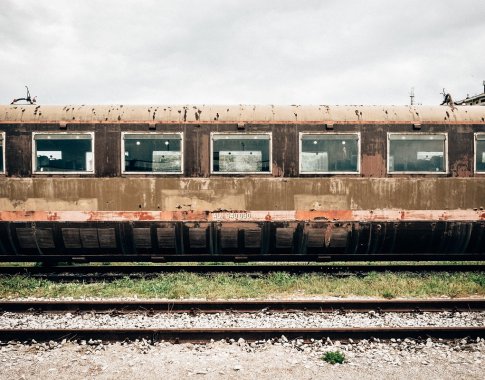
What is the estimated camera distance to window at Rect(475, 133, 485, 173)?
7.96 meters

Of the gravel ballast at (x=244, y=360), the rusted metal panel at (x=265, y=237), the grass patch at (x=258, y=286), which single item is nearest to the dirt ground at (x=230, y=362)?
the gravel ballast at (x=244, y=360)

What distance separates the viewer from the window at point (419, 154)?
313 inches

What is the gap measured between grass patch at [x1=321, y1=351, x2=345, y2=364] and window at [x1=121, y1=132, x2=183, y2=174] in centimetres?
473

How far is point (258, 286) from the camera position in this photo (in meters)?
7.19

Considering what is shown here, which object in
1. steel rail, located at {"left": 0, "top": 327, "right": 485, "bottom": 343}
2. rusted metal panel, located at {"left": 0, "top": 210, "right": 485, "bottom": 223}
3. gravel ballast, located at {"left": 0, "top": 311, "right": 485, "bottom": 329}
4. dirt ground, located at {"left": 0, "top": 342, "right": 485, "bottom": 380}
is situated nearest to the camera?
dirt ground, located at {"left": 0, "top": 342, "right": 485, "bottom": 380}

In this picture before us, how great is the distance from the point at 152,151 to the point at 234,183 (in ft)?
6.00

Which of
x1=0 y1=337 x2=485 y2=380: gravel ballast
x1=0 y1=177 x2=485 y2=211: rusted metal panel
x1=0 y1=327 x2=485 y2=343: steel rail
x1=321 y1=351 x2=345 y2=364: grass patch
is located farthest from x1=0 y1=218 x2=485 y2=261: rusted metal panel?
x1=321 y1=351 x2=345 y2=364: grass patch

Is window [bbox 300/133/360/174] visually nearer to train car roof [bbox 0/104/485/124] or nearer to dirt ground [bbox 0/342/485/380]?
train car roof [bbox 0/104/485/124]

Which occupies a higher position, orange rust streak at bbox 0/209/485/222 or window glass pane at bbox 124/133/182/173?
window glass pane at bbox 124/133/182/173

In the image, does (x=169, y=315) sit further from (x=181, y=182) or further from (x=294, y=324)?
(x=181, y=182)

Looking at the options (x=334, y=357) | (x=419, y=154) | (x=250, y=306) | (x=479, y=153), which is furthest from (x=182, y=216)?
(x=479, y=153)

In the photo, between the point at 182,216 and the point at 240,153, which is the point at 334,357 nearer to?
the point at 182,216

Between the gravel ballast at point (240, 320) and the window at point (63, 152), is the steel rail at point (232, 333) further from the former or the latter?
the window at point (63, 152)

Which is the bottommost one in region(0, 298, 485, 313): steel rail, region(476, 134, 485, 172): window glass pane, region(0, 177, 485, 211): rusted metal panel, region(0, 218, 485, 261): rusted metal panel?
region(0, 298, 485, 313): steel rail
